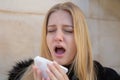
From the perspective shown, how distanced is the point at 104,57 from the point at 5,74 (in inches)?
22.2

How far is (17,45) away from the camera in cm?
106

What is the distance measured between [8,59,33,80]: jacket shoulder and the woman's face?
7.1 inches

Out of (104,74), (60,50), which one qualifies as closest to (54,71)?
(60,50)

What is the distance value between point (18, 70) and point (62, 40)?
0.26 metres

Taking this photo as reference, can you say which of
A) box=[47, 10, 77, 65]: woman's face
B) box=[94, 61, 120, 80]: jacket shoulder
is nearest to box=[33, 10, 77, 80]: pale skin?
box=[47, 10, 77, 65]: woman's face

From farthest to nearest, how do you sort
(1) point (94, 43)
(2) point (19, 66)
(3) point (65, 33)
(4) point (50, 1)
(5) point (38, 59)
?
(1) point (94, 43) < (4) point (50, 1) < (2) point (19, 66) < (3) point (65, 33) < (5) point (38, 59)

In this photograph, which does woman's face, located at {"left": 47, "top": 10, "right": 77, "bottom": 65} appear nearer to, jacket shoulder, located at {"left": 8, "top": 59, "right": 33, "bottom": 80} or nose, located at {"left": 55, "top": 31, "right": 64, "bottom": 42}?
nose, located at {"left": 55, "top": 31, "right": 64, "bottom": 42}

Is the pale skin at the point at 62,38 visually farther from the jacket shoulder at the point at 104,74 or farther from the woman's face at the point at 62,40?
the jacket shoulder at the point at 104,74

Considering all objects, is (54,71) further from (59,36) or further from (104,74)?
(104,74)

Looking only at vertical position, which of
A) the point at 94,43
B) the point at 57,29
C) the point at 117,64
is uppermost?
the point at 57,29

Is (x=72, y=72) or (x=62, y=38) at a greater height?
(x=62, y=38)

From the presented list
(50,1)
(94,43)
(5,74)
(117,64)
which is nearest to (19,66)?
(5,74)

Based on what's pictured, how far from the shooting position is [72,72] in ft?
2.67

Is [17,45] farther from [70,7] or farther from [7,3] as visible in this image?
[70,7]
